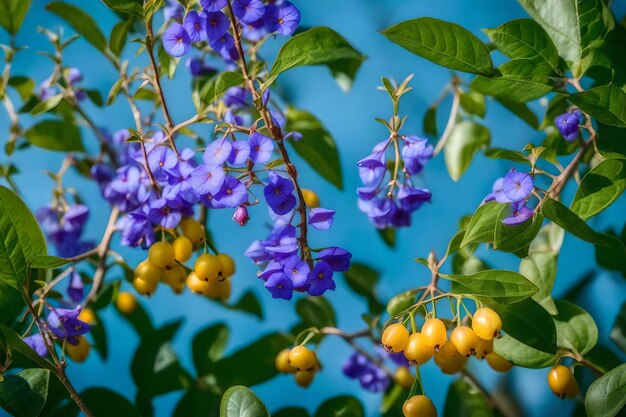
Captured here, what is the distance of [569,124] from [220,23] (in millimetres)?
437

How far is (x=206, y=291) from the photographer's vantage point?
3.00 feet

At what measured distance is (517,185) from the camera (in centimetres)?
82

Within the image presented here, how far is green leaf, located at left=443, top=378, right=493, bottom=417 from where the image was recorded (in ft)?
3.41

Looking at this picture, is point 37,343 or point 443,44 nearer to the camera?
point 443,44

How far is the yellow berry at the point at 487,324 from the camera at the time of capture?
78 centimetres

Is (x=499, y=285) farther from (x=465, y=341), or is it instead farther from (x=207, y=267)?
(x=207, y=267)

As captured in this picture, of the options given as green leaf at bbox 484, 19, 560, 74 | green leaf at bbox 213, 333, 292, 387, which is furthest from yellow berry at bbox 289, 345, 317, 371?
green leaf at bbox 484, 19, 560, 74

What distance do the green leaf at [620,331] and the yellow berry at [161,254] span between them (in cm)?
62

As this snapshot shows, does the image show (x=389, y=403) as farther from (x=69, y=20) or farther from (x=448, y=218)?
(x=69, y=20)

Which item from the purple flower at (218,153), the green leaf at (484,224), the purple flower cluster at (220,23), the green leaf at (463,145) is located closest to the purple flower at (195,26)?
the purple flower cluster at (220,23)

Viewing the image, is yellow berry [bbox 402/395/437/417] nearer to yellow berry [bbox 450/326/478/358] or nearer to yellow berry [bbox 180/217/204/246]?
yellow berry [bbox 450/326/478/358]

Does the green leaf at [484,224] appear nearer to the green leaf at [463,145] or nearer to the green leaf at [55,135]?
the green leaf at [463,145]

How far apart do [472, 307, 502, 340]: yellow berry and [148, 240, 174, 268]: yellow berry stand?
369 mm

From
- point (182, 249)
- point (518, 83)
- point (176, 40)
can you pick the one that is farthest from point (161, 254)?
point (518, 83)
